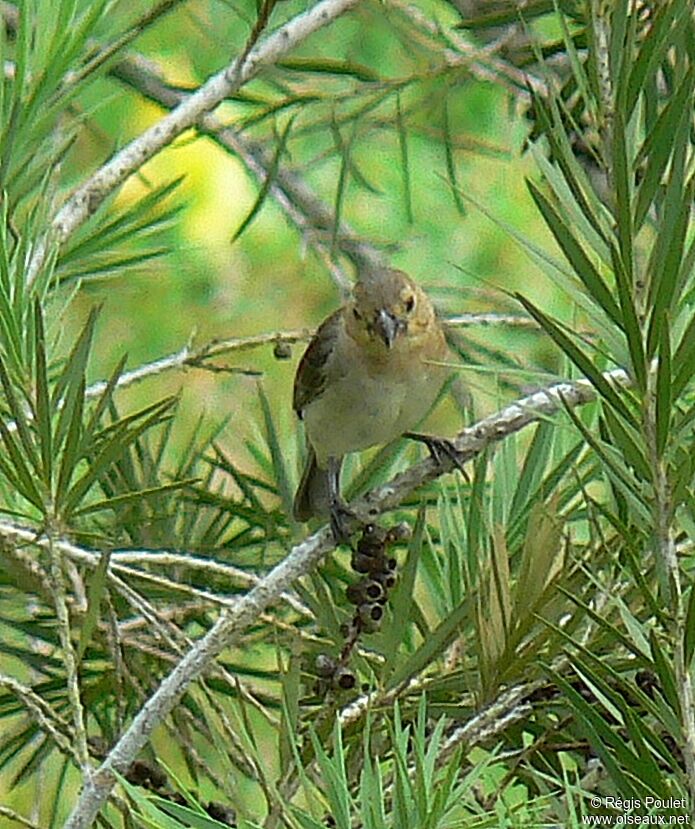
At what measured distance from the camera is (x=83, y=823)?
0.51 metres

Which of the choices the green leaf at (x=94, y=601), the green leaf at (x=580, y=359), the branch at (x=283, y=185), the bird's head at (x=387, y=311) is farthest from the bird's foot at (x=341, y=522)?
the bird's head at (x=387, y=311)

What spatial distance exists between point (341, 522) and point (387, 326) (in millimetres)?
763

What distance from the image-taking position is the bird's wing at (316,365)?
154 cm

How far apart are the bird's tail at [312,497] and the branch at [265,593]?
0.20 meters

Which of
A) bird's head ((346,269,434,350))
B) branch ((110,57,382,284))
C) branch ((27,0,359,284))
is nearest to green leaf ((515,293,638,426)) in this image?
branch ((27,0,359,284))

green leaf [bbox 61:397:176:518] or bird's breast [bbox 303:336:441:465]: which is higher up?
green leaf [bbox 61:397:176:518]

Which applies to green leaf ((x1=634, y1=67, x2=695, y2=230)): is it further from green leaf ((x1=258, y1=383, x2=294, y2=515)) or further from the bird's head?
the bird's head

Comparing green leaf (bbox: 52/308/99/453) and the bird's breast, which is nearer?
green leaf (bbox: 52/308/99/453)

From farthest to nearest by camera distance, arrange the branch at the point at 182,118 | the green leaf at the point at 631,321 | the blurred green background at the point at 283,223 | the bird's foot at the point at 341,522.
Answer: the blurred green background at the point at 283,223
the branch at the point at 182,118
the bird's foot at the point at 341,522
the green leaf at the point at 631,321

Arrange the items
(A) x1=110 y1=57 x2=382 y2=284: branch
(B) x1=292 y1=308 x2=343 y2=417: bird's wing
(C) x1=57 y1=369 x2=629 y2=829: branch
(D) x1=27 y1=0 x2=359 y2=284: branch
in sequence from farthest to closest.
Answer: (B) x1=292 y1=308 x2=343 y2=417: bird's wing < (A) x1=110 y1=57 x2=382 y2=284: branch < (D) x1=27 y1=0 x2=359 y2=284: branch < (C) x1=57 y1=369 x2=629 y2=829: branch

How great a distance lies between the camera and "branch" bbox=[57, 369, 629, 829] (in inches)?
20.5

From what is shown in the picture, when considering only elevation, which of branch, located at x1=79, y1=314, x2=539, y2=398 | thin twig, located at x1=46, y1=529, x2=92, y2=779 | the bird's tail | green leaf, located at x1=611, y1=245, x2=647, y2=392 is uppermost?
green leaf, located at x1=611, y1=245, x2=647, y2=392

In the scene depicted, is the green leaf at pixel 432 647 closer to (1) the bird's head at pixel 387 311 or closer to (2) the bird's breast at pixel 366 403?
(2) the bird's breast at pixel 366 403

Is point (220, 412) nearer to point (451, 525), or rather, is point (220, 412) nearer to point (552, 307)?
point (552, 307)
